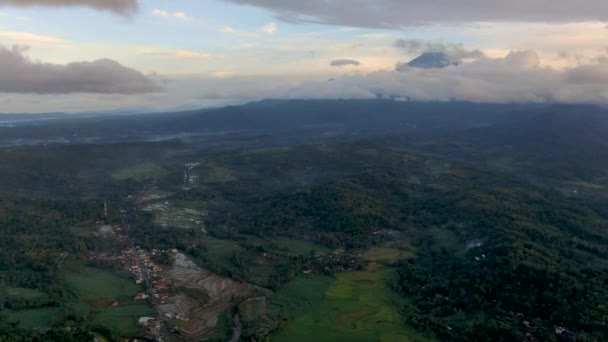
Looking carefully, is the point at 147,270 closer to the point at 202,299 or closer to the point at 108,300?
the point at 108,300

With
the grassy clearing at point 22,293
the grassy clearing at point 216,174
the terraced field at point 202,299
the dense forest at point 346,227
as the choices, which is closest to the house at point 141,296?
the dense forest at point 346,227

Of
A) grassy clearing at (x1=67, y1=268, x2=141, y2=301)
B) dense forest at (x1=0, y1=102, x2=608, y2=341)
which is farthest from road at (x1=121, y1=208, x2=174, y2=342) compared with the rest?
grassy clearing at (x1=67, y1=268, x2=141, y2=301)

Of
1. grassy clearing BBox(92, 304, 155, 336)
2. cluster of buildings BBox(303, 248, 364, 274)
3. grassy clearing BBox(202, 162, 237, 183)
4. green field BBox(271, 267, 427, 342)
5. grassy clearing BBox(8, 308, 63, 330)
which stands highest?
grassy clearing BBox(202, 162, 237, 183)

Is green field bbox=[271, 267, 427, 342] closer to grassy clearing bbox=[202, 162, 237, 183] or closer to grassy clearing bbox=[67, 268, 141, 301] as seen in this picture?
grassy clearing bbox=[67, 268, 141, 301]

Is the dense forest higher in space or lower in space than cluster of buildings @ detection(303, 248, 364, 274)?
higher

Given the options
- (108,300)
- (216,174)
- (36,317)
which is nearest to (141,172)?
(216,174)

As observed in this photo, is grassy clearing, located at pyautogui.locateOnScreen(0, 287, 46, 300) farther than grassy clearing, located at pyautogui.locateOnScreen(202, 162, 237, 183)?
No

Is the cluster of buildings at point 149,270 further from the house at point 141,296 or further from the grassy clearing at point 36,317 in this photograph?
the grassy clearing at point 36,317
